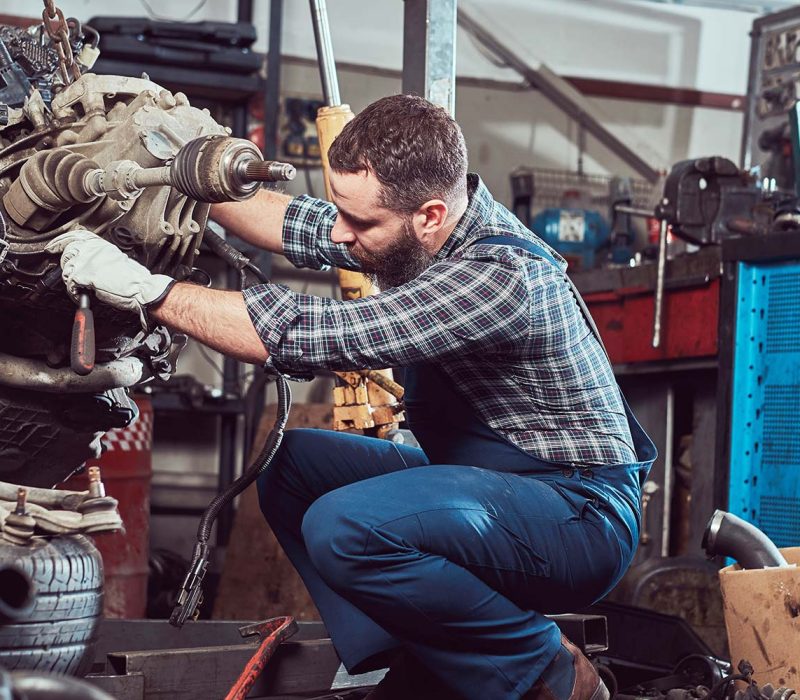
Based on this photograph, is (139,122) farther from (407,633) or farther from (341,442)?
(407,633)

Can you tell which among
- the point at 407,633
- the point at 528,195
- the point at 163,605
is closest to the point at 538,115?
the point at 528,195

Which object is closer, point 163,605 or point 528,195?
point 163,605

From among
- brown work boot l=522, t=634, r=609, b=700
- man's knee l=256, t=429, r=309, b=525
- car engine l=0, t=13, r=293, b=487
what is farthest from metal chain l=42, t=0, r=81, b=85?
brown work boot l=522, t=634, r=609, b=700

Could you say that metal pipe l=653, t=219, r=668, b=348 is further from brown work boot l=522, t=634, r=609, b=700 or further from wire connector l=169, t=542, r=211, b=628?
wire connector l=169, t=542, r=211, b=628

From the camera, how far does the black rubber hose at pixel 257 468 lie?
202 cm

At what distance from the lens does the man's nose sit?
1.91 m

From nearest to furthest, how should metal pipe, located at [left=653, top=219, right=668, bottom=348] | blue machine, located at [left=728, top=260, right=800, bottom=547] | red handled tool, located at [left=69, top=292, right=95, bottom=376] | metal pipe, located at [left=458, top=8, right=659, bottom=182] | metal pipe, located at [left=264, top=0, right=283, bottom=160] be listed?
red handled tool, located at [left=69, top=292, right=95, bottom=376], blue machine, located at [left=728, top=260, right=800, bottom=547], metal pipe, located at [left=653, top=219, right=668, bottom=348], metal pipe, located at [left=264, top=0, right=283, bottom=160], metal pipe, located at [left=458, top=8, right=659, bottom=182]

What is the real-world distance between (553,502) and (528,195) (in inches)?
123

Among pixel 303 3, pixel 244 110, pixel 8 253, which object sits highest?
pixel 303 3

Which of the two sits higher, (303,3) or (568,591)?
(303,3)

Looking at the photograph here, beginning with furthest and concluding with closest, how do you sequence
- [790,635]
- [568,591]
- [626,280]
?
1. [626,280]
2. [790,635]
3. [568,591]

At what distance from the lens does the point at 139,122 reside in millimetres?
1777

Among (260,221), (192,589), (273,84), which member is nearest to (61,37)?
(260,221)

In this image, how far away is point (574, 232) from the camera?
479 cm
